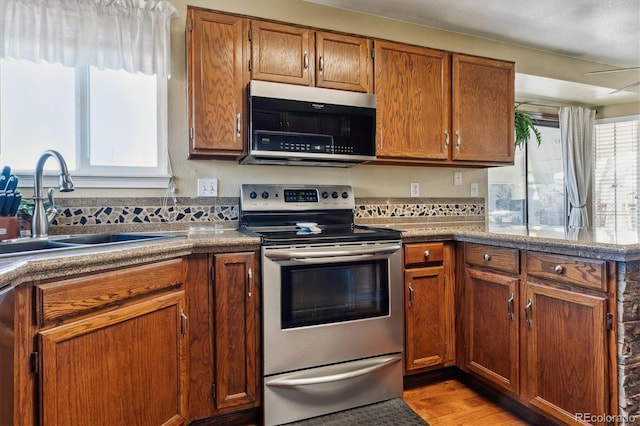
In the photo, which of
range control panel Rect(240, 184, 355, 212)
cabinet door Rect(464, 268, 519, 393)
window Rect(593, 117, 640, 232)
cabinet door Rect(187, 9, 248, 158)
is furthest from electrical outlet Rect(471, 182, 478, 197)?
window Rect(593, 117, 640, 232)

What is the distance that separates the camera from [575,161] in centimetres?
387

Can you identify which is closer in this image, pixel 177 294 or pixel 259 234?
pixel 177 294

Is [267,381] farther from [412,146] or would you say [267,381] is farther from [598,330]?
[412,146]

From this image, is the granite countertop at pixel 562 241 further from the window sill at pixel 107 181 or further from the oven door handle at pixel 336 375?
the window sill at pixel 107 181

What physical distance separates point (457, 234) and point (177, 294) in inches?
60.9

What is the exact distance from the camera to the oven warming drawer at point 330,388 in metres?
1.75

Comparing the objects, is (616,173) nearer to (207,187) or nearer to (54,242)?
(207,187)

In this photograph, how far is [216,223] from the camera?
2.23 m

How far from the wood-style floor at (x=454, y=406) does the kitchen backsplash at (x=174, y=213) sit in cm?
110

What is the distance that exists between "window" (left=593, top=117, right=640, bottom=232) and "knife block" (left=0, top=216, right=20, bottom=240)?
4.99 metres

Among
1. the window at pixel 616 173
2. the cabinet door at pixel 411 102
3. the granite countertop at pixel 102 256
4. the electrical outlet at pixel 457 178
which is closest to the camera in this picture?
the granite countertop at pixel 102 256

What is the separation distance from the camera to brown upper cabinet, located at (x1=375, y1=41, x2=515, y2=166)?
7.59ft

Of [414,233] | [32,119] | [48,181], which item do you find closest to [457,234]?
[414,233]

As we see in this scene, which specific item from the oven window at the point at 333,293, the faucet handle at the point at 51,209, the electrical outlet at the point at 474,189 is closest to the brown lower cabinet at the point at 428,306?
the oven window at the point at 333,293
